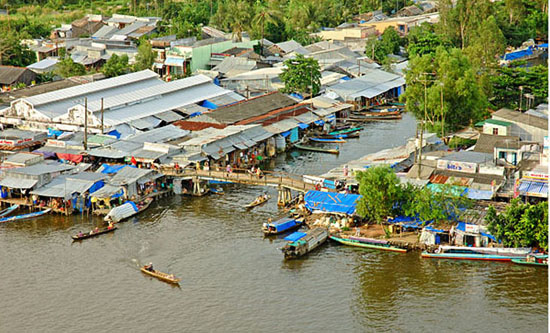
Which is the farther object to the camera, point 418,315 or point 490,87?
point 490,87

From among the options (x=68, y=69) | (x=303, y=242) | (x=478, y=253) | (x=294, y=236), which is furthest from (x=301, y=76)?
(x=478, y=253)

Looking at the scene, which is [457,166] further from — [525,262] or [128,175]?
[128,175]

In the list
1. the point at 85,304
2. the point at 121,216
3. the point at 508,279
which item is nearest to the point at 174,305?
the point at 85,304

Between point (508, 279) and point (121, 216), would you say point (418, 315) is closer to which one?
point (508, 279)

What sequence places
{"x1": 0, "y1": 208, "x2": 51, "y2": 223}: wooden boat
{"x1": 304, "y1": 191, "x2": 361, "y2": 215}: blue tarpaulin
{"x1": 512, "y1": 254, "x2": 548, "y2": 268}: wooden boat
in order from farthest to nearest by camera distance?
1. {"x1": 0, "y1": 208, "x2": 51, "y2": 223}: wooden boat
2. {"x1": 304, "y1": 191, "x2": 361, "y2": 215}: blue tarpaulin
3. {"x1": 512, "y1": 254, "x2": 548, "y2": 268}: wooden boat

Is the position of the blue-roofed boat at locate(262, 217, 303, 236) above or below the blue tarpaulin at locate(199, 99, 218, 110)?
below

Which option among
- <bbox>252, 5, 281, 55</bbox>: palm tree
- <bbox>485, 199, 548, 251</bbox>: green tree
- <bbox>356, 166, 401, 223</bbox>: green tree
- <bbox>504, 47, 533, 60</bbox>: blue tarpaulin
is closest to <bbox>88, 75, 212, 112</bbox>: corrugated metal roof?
<bbox>252, 5, 281, 55</bbox>: palm tree

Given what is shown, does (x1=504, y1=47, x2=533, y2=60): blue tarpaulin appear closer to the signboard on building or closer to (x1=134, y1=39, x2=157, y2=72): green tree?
(x1=134, y1=39, x2=157, y2=72): green tree
